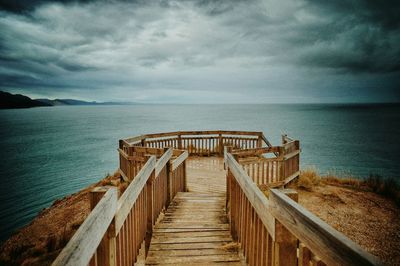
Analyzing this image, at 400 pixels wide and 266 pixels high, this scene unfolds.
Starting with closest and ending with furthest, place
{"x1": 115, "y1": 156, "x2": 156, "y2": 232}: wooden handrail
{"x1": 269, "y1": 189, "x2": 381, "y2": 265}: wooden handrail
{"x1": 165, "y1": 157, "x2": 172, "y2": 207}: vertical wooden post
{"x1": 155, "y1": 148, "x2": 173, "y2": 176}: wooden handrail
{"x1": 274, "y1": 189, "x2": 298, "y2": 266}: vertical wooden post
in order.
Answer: {"x1": 269, "y1": 189, "x2": 381, "y2": 265}: wooden handrail → {"x1": 274, "y1": 189, "x2": 298, "y2": 266}: vertical wooden post → {"x1": 115, "y1": 156, "x2": 156, "y2": 232}: wooden handrail → {"x1": 155, "y1": 148, "x2": 173, "y2": 176}: wooden handrail → {"x1": 165, "y1": 157, "x2": 172, "y2": 207}: vertical wooden post

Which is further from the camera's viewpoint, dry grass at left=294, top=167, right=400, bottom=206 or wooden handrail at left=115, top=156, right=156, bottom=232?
dry grass at left=294, top=167, right=400, bottom=206

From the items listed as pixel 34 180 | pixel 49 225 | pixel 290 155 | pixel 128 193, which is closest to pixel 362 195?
pixel 290 155

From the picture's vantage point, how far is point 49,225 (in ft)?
28.9

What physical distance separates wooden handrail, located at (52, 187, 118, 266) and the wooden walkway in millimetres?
2043

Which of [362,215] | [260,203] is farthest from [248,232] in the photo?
[362,215]

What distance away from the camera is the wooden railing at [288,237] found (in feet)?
3.75

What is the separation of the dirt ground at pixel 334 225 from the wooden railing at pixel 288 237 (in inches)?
162

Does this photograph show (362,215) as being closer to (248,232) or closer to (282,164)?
(282,164)

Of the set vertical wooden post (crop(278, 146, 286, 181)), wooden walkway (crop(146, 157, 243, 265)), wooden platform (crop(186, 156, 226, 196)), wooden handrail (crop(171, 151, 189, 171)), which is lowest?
wooden platform (crop(186, 156, 226, 196))

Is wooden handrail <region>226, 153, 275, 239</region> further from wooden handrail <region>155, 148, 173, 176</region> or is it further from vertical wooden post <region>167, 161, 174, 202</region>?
vertical wooden post <region>167, 161, 174, 202</region>

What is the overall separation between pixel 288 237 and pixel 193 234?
274cm

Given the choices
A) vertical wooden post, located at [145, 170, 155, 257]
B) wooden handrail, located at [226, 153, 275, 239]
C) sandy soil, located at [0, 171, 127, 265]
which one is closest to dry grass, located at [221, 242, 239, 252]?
vertical wooden post, located at [145, 170, 155, 257]

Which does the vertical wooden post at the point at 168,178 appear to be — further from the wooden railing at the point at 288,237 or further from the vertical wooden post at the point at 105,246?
the vertical wooden post at the point at 105,246

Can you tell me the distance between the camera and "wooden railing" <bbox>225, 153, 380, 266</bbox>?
1.14 meters
